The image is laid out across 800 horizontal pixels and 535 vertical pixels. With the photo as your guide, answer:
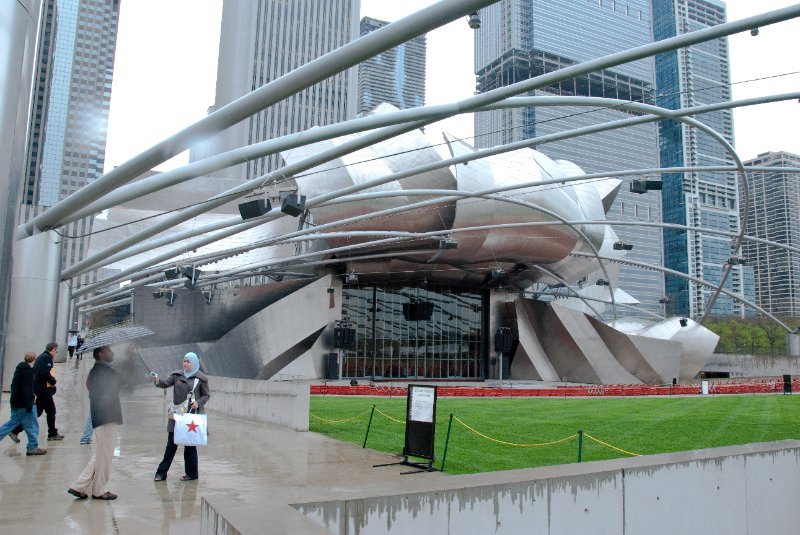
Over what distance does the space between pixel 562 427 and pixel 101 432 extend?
11.5m

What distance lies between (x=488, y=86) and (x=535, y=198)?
15070 mm

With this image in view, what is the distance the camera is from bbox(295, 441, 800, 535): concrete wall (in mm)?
4445

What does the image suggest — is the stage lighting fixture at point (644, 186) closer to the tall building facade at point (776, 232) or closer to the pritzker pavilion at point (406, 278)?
the pritzker pavilion at point (406, 278)

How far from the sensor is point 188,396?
8156mm

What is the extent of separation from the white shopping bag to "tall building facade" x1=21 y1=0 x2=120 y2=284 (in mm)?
82008

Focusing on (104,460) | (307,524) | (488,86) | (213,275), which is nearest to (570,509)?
(307,524)

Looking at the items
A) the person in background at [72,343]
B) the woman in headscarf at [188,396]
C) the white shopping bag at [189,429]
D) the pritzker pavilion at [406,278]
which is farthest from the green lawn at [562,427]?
the person in background at [72,343]

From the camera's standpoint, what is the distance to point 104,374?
7254 mm

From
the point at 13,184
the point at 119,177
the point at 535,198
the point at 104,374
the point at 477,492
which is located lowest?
the point at 477,492

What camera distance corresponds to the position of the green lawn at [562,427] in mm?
11500

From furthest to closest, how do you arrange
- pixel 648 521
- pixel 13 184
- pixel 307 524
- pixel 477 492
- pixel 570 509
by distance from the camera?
1. pixel 13 184
2. pixel 648 521
3. pixel 570 509
4. pixel 477 492
5. pixel 307 524

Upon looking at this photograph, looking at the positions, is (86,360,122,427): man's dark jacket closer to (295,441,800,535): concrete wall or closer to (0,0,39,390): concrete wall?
(0,0,39,390): concrete wall

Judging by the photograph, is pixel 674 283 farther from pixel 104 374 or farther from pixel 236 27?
pixel 104 374

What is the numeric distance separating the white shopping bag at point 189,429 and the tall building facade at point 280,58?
4150 inches
